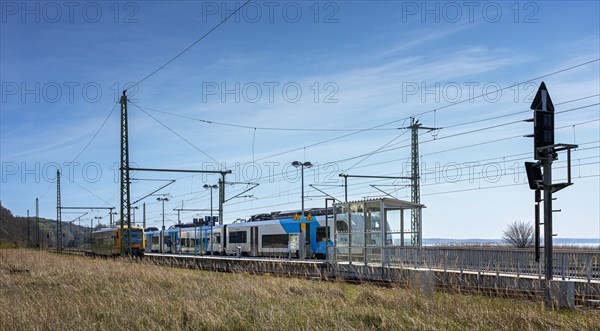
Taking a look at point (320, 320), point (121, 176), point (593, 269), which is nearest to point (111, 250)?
point (121, 176)

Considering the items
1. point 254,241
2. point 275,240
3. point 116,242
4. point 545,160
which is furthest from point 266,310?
point 116,242

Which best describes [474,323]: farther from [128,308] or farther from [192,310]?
[128,308]

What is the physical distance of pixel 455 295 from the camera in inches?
517

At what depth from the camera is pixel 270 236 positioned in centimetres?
4703

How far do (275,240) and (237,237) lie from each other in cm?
650

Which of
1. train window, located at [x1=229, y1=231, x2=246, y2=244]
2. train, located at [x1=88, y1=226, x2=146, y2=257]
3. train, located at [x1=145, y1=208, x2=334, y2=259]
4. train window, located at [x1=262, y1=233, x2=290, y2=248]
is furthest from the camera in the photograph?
train, located at [x1=88, y1=226, x2=146, y2=257]

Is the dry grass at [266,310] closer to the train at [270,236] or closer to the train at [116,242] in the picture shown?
the train at [270,236]

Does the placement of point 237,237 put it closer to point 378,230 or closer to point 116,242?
point 116,242

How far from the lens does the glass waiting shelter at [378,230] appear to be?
25.8 meters

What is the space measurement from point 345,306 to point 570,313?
14.0 feet

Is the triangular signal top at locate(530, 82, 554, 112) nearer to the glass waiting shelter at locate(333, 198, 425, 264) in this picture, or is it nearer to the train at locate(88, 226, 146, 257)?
the glass waiting shelter at locate(333, 198, 425, 264)

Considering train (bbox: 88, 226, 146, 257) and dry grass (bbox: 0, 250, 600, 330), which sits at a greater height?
dry grass (bbox: 0, 250, 600, 330)

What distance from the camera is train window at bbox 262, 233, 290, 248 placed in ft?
149

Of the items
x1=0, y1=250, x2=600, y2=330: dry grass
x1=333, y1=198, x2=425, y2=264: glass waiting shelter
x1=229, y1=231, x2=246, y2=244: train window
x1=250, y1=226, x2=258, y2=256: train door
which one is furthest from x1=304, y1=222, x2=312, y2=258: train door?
x1=0, y1=250, x2=600, y2=330: dry grass
